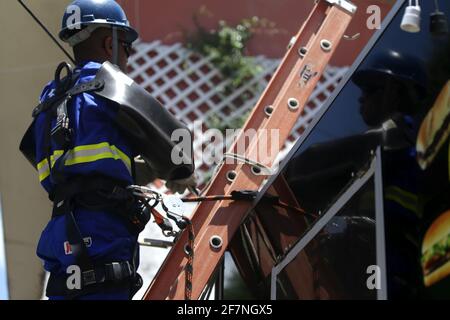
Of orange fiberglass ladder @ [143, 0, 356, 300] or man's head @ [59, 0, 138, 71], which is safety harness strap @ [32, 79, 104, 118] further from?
orange fiberglass ladder @ [143, 0, 356, 300]

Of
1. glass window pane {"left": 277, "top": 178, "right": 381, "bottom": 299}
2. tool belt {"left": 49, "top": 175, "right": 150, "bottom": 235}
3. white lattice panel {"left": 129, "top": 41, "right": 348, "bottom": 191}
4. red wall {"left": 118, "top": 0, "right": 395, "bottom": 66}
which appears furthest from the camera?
white lattice panel {"left": 129, "top": 41, "right": 348, "bottom": 191}

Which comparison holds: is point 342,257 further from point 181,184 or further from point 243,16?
point 243,16

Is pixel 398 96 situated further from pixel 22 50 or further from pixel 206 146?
pixel 206 146

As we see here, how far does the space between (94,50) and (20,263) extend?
1.60 metres

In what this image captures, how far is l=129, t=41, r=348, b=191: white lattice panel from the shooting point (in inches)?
427

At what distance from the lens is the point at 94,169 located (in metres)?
3.83

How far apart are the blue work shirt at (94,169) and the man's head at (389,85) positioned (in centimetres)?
109

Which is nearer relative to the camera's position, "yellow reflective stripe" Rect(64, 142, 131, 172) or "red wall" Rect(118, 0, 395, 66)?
"yellow reflective stripe" Rect(64, 142, 131, 172)

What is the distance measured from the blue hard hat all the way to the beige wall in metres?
0.99

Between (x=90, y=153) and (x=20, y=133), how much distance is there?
5.18ft

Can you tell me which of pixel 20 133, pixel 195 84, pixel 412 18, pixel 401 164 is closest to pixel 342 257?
pixel 401 164

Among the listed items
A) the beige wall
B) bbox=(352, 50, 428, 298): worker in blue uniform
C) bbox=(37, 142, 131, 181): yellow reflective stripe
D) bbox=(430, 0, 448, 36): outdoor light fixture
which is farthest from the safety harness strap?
bbox=(430, 0, 448, 36): outdoor light fixture

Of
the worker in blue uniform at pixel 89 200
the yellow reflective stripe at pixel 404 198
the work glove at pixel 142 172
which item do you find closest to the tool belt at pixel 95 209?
the worker in blue uniform at pixel 89 200

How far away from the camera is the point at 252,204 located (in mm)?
4246
